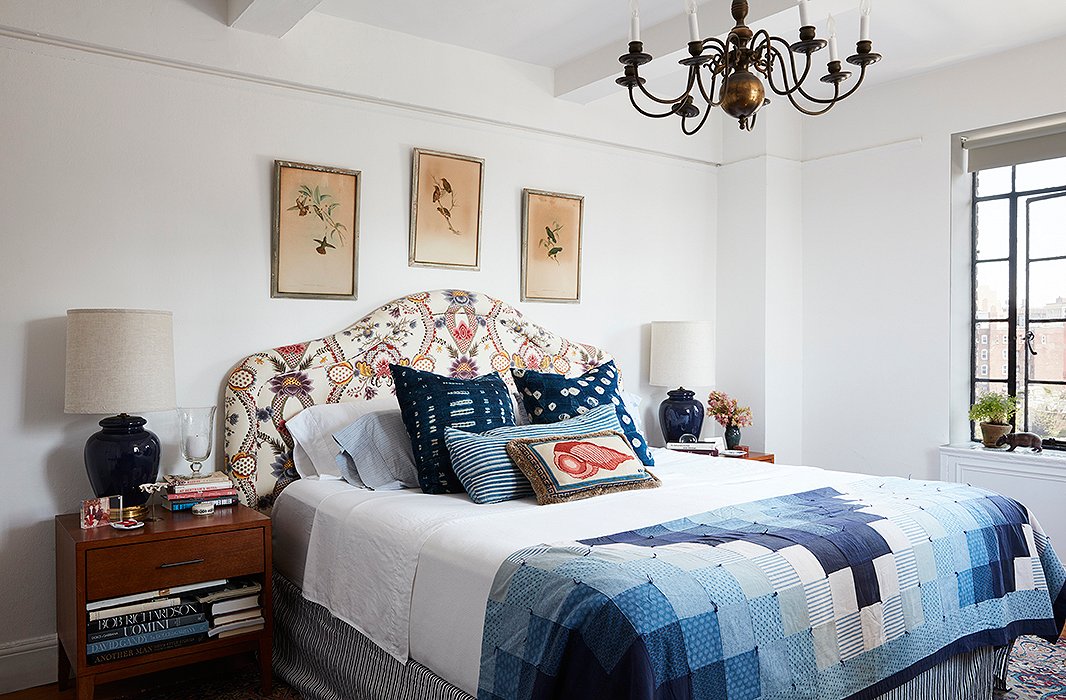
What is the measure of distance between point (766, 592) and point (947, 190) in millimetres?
3188

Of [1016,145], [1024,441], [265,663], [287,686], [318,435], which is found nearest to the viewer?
[265,663]

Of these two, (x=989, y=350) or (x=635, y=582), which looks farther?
(x=989, y=350)

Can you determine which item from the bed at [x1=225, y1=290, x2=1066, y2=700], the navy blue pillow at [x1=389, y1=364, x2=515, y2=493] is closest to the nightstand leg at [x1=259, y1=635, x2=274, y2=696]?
the bed at [x1=225, y1=290, x2=1066, y2=700]

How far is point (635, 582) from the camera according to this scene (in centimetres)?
185

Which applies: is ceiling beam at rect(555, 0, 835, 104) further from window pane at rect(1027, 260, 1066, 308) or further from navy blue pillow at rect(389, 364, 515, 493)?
window pane at rect(1027, 260, 1066, 308)

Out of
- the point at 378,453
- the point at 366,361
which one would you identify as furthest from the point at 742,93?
the point at 366,361

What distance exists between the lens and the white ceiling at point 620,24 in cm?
346

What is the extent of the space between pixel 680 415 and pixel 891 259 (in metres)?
1.46

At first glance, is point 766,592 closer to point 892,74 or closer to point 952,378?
point 952,378

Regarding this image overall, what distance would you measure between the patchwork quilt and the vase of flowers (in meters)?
1.73

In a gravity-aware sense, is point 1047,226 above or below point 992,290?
above

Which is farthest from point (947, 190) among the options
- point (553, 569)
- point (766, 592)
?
point (553, 569)

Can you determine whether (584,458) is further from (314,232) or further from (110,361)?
(110,361)

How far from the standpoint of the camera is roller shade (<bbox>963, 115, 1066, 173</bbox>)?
4.00 meters
